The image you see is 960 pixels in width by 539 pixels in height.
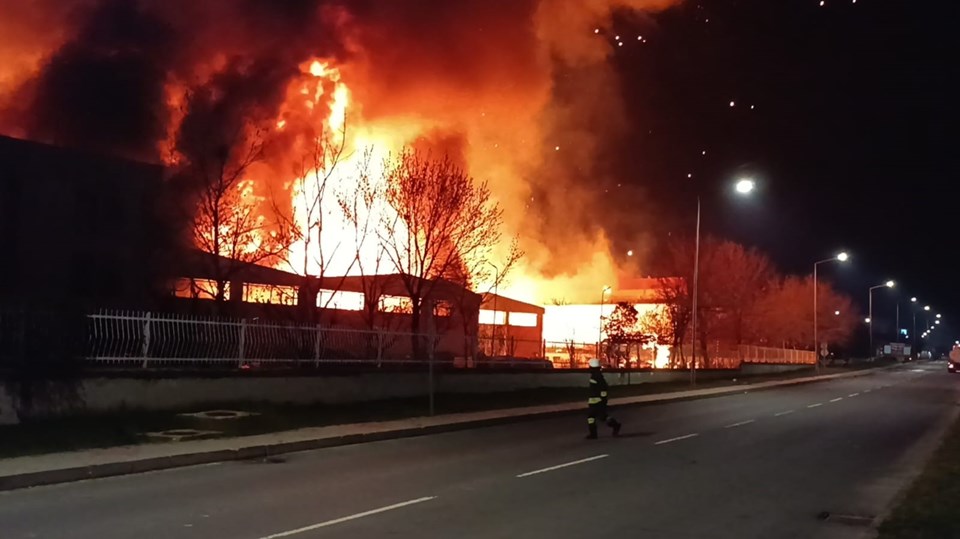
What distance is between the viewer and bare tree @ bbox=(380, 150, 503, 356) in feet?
92.6

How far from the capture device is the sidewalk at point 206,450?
10344 millimetres

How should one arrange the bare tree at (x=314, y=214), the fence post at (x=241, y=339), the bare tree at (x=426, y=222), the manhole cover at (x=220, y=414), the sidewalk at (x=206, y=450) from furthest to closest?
the bare tree at (x=426, y=222) < the bare tree at (x=314, y=214) < the fence post at (x=241, y=339) < the manhole cover at (x=220, y=414) < the sidewalk at (x=206, y=450)

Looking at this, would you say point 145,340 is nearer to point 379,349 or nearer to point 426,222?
point 379,349

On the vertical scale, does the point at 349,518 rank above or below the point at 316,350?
below

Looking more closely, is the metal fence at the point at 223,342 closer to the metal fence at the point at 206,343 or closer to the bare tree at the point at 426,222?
the metal fence at the point at 206,343

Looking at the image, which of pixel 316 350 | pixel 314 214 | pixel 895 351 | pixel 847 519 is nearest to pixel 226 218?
pixel 314 214

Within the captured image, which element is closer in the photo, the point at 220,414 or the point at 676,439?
the point at 220,414

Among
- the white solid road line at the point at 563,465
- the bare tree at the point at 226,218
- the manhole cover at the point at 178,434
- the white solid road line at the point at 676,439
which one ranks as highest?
the bare tree at the point at 226,218

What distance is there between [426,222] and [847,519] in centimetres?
2098

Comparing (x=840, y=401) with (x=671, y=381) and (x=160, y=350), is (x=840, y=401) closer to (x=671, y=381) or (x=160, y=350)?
(x=671, y=381)

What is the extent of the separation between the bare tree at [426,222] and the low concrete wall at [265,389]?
4061 mm

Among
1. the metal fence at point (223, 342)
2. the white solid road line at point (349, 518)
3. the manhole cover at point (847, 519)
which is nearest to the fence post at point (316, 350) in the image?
the metal fence at point (223, 342)

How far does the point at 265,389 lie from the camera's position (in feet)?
58.7

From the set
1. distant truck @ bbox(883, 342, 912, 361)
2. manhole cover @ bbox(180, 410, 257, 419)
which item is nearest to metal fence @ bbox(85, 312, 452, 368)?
manhole cover @ bbox(180, 410, 257, 419)
